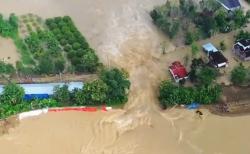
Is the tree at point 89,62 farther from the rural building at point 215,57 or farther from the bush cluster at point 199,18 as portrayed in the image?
the rural building at point 215,57

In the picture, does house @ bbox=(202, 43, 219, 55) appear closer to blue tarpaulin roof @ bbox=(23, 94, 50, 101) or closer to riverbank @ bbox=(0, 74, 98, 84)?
riverbank @ bbox=(0, 74, 98, 84)

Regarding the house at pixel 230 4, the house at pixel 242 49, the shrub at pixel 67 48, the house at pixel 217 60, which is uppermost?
the house at pixel 230 4

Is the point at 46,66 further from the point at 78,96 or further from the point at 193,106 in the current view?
the point at 193,106

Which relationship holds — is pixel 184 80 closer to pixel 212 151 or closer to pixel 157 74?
pixel 157 74

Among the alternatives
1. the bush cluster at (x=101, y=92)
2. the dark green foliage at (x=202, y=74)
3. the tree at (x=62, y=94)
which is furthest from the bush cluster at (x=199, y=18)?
the tree at (x=62, y=94)

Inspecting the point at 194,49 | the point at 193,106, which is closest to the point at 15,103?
the point at 193,106

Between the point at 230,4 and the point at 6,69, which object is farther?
the point at 230,4

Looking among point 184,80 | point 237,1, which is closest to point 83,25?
point 184,80
